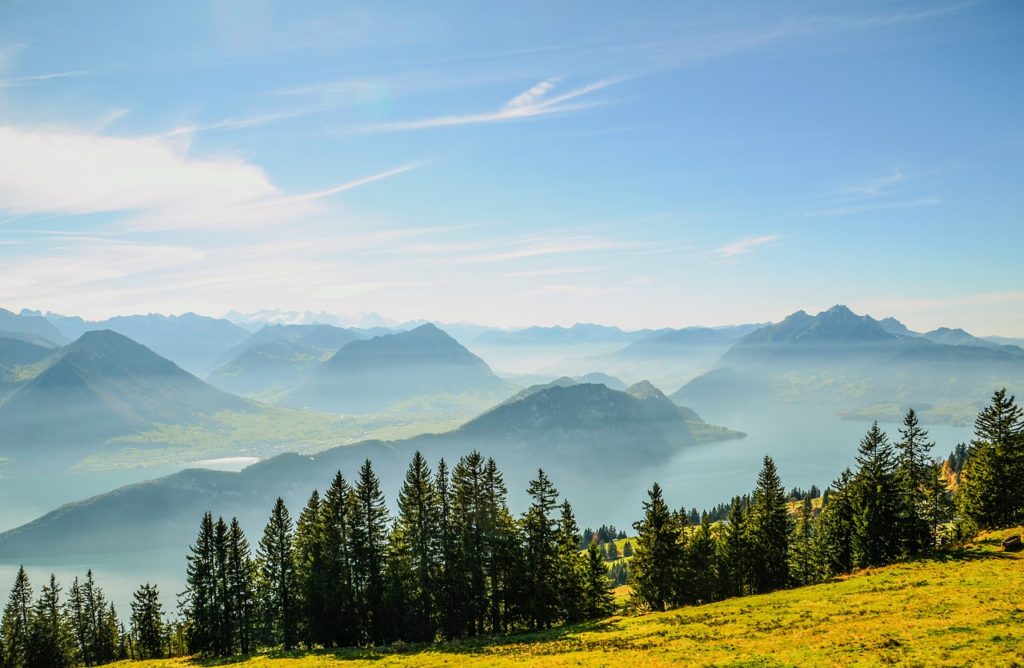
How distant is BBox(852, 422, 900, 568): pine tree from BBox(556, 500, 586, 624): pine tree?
33517 millimetres

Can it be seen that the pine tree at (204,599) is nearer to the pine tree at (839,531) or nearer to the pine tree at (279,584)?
the pine tree at (279,584)

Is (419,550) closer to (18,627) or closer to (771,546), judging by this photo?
(771,546)

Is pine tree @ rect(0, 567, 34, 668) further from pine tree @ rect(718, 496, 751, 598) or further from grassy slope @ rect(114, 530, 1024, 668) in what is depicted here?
pine tree @ rect(718, 496, 751, 598)

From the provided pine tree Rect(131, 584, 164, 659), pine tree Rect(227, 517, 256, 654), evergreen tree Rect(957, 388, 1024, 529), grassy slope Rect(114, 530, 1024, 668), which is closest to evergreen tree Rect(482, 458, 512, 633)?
grassy slope Rect(114, 530, 1024, 668)

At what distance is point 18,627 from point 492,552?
7548 cm

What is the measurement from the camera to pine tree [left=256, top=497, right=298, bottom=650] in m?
68.6

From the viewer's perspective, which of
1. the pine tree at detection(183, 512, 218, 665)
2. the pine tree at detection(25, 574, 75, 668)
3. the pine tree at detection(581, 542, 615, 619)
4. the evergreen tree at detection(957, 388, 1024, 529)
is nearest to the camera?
the evergreen tree at detection(957, 388, 1024, 529)

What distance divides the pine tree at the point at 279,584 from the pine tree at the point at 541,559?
92.3 feet

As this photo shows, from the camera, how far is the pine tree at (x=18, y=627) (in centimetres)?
7919

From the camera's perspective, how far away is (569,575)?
68875mm

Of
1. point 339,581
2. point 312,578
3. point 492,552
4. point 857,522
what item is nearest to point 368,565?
point 339,581

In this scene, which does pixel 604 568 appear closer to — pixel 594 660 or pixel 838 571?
pixel 838 571

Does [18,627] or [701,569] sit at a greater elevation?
[18,627]

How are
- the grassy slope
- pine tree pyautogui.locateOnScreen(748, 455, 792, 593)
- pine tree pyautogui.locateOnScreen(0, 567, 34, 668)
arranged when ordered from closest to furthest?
the grassy slope < pine tree pyautogui.locateOnScreen(748, 455, 792, 593) < pine tree pyautogui.locateOnScreen(0, 567, 34, 668)
